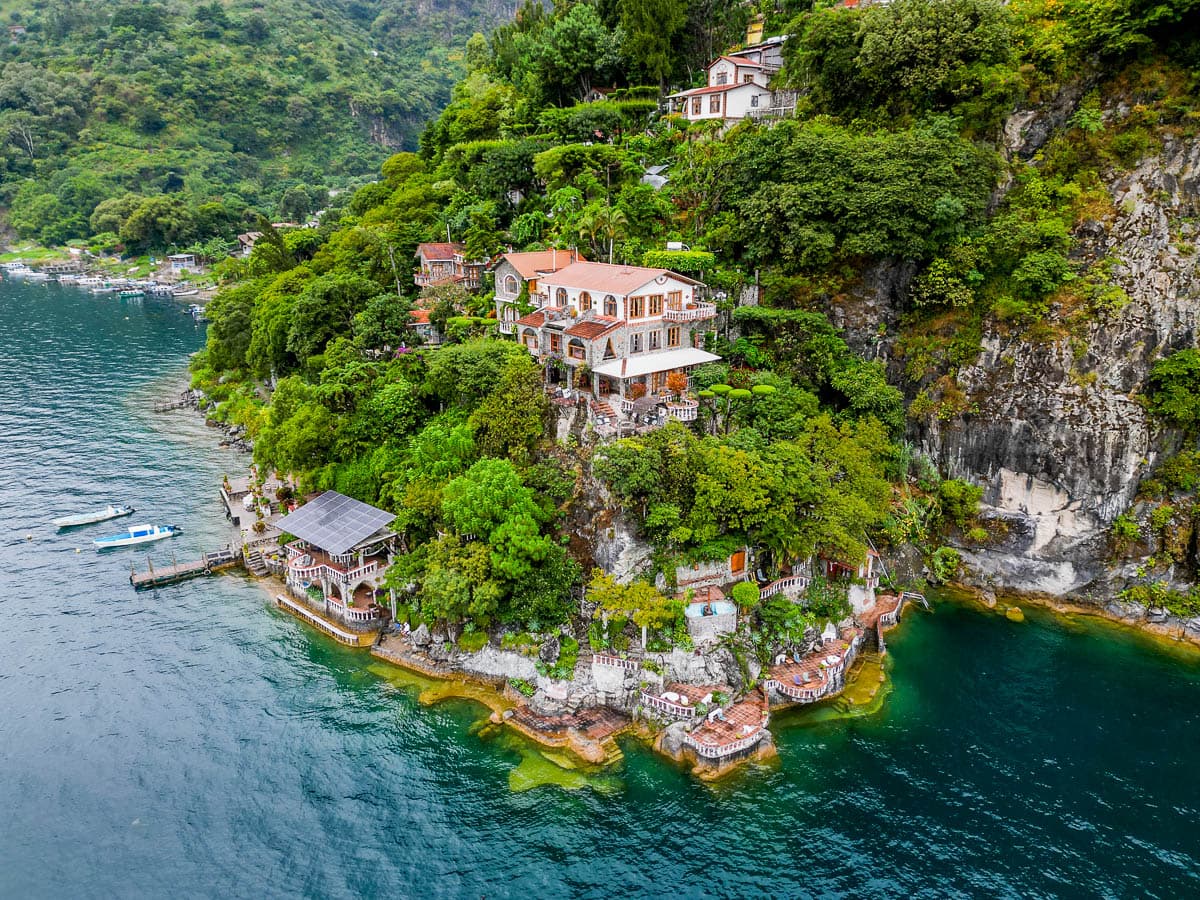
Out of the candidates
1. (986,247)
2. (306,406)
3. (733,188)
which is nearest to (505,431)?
(306,406)

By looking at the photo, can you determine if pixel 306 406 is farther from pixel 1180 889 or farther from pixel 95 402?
pixel 1180 889

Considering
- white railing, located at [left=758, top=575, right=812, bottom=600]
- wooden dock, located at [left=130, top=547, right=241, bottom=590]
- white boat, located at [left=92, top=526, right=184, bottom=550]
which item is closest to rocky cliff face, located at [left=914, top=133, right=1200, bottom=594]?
white railing, located at [left=758, top=575, right=812, bottom=600]

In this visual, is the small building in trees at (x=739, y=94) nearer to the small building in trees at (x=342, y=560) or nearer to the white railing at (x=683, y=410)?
the white railing at (x=683, y=410)

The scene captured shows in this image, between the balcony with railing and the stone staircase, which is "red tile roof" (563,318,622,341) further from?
the stone staircase

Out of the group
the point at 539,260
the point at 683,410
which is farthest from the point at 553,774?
the point at 539,260

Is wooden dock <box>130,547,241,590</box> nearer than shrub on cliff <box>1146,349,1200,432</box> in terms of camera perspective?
No

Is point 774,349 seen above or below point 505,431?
above
